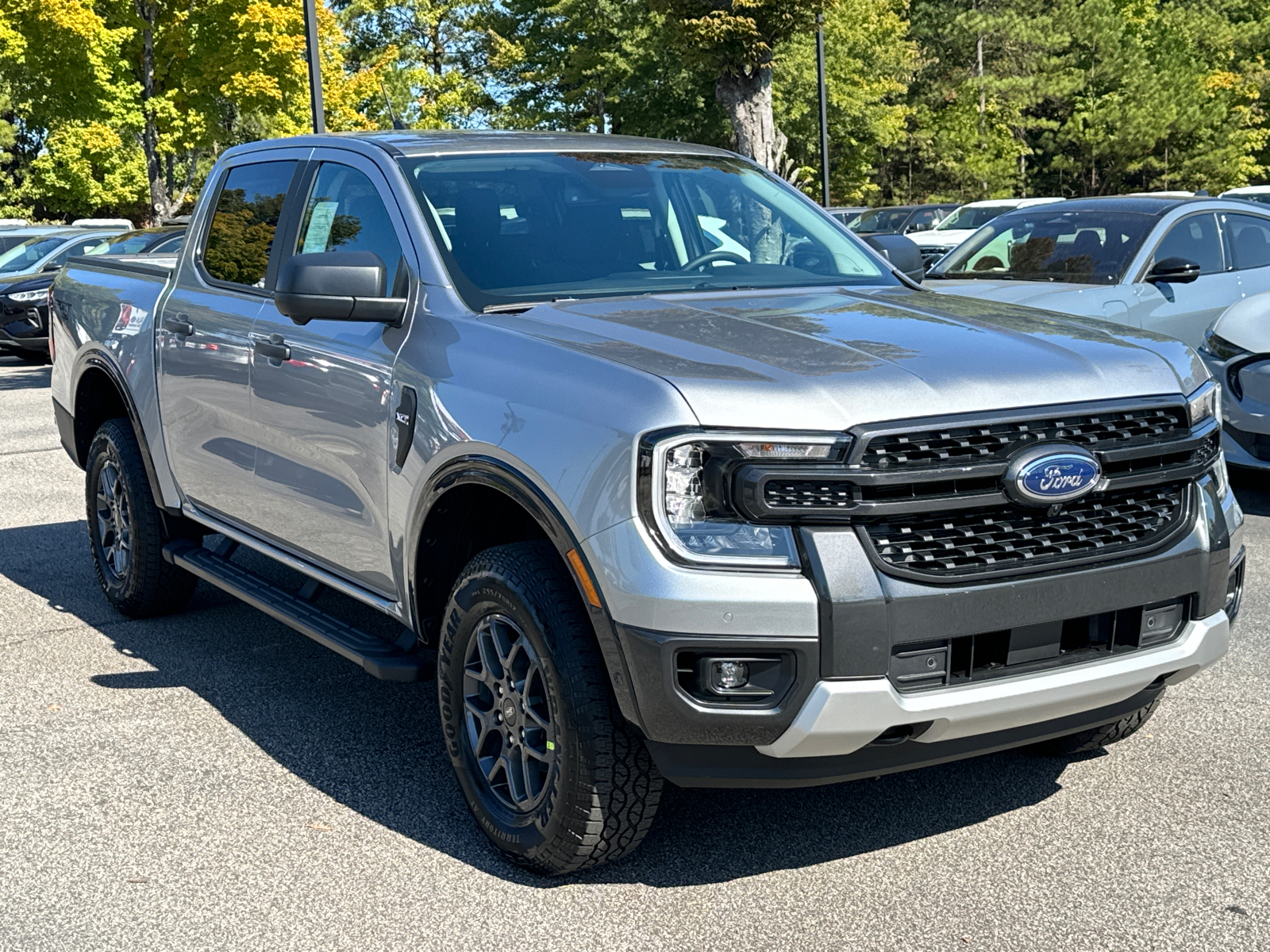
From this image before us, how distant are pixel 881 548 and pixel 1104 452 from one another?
0.63 m

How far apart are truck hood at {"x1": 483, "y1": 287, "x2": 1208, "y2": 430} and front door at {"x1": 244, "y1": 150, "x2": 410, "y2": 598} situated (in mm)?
508

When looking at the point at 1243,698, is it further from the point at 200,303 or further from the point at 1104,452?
the point at 200,303

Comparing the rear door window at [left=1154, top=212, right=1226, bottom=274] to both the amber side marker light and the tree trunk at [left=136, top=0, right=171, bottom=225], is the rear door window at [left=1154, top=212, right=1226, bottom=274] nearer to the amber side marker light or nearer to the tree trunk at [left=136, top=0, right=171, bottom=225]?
the amber side marker light

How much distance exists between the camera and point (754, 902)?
361 cm

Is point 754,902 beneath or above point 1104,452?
beneath

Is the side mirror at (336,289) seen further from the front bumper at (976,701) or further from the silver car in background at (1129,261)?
the silver car in background at (1129,261)

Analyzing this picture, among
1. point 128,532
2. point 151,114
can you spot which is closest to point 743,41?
point 128,532

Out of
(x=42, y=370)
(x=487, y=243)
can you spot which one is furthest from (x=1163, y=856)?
(x=42, y=370)

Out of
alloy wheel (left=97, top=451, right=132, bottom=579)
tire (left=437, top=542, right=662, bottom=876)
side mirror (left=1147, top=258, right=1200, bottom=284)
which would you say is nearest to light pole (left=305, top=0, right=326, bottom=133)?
side mirror (left=1147, top=258, right=1200, bottom=284)

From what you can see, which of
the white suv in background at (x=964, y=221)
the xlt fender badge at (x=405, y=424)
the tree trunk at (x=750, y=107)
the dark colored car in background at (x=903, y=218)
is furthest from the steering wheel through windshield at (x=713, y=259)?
the dark colored car in background at (x=903, y=218)

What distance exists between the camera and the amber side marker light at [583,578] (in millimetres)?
3352

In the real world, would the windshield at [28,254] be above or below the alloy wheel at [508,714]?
below

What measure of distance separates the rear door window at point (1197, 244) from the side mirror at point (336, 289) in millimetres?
7004

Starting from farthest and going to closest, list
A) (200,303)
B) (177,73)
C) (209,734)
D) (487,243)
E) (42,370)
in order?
(177,73)
(42,370)
(200,303)
(209,734)
(487,243)
